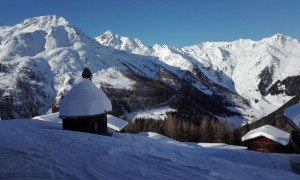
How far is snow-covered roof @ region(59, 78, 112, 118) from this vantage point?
39656 mm

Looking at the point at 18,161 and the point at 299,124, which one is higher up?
the point at 299,124

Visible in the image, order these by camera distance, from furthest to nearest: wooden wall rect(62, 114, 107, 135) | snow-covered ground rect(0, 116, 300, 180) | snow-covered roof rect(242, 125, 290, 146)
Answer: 1. snow-covered roof rect(242, 125, 290, 146)
2. wooden wall rect(62, 114, 107, 135)
3. snow-covered ground rect(0, 116, 300, 180)

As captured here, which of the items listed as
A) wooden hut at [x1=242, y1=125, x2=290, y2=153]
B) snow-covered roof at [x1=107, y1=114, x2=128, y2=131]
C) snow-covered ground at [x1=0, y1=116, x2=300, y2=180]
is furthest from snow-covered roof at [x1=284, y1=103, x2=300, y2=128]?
snow-covered roof at [x1=107, y1=114, x2=128, y2=131]

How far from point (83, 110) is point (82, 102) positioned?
2.80ft

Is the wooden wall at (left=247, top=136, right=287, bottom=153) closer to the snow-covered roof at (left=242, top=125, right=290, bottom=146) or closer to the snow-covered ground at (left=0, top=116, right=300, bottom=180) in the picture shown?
the snow-covered roof at (left=242, top=125, right=290, bottom=146)

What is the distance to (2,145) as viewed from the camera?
18.2m

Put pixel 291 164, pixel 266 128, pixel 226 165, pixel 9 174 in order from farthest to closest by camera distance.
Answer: pixel 266 128, pixel 291 164, pixel 226 165, pixel 9 174

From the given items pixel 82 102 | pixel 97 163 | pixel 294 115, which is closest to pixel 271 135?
pixel 82 102

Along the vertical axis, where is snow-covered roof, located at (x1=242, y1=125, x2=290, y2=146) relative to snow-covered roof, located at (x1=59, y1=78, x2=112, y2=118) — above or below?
below

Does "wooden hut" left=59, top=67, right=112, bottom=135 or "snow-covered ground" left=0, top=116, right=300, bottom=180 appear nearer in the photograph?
"snow-covered ground" left=0, top=116, right=300, bottom=180

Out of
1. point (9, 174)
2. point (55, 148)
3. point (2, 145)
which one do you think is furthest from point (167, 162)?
point (2, 145)

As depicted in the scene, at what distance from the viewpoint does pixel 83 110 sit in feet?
130

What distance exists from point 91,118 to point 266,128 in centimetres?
2344

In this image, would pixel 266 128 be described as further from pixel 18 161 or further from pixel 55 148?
pixel 18 161
